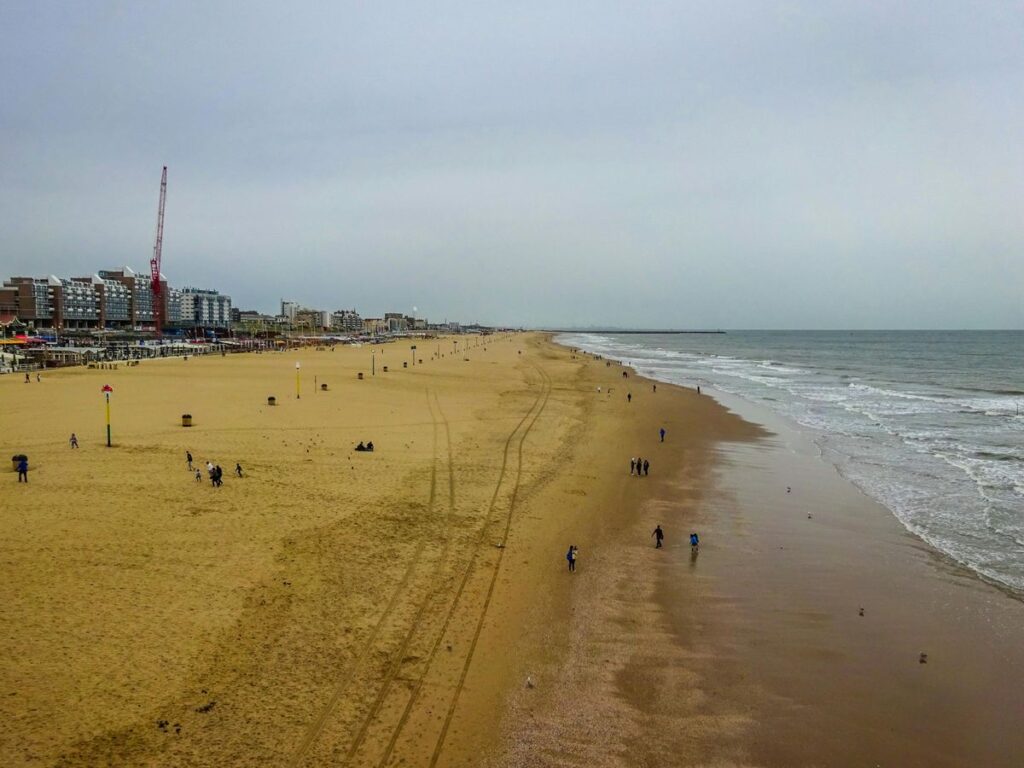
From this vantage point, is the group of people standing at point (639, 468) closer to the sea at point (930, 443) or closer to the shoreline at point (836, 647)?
the shoreline at point (836, 647)

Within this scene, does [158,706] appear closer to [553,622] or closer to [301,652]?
[301,652]

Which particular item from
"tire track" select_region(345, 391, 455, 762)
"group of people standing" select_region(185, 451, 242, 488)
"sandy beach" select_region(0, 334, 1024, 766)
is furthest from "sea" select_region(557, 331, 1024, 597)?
"group of people standing" select_region(185, 451, 242, 488)

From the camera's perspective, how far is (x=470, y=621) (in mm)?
11469

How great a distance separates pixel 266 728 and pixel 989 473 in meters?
26.6

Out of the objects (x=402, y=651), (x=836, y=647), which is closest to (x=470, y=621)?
(x=402, y=651)

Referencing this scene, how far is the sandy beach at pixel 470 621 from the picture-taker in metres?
Answer: 8.51

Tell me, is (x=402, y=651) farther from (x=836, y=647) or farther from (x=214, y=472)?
(x=214, y=472)

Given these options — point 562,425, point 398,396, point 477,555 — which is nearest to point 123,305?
point 398,396

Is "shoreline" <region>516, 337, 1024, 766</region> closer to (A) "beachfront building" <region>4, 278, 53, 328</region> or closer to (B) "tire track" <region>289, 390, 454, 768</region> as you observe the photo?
(B) "tire track" <region>289, 390, 454, 768</region>

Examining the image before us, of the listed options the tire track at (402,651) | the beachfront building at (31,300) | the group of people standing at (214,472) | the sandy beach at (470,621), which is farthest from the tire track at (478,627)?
the beachfront building at (31,300)

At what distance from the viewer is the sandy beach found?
8.51m

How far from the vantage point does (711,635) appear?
1164cm

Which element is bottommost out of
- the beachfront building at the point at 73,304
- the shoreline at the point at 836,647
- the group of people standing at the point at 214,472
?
the shoreline at the point at 836,647

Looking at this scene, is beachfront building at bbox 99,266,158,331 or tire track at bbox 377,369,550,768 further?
beachfront building at bbox 99,266,158,331
